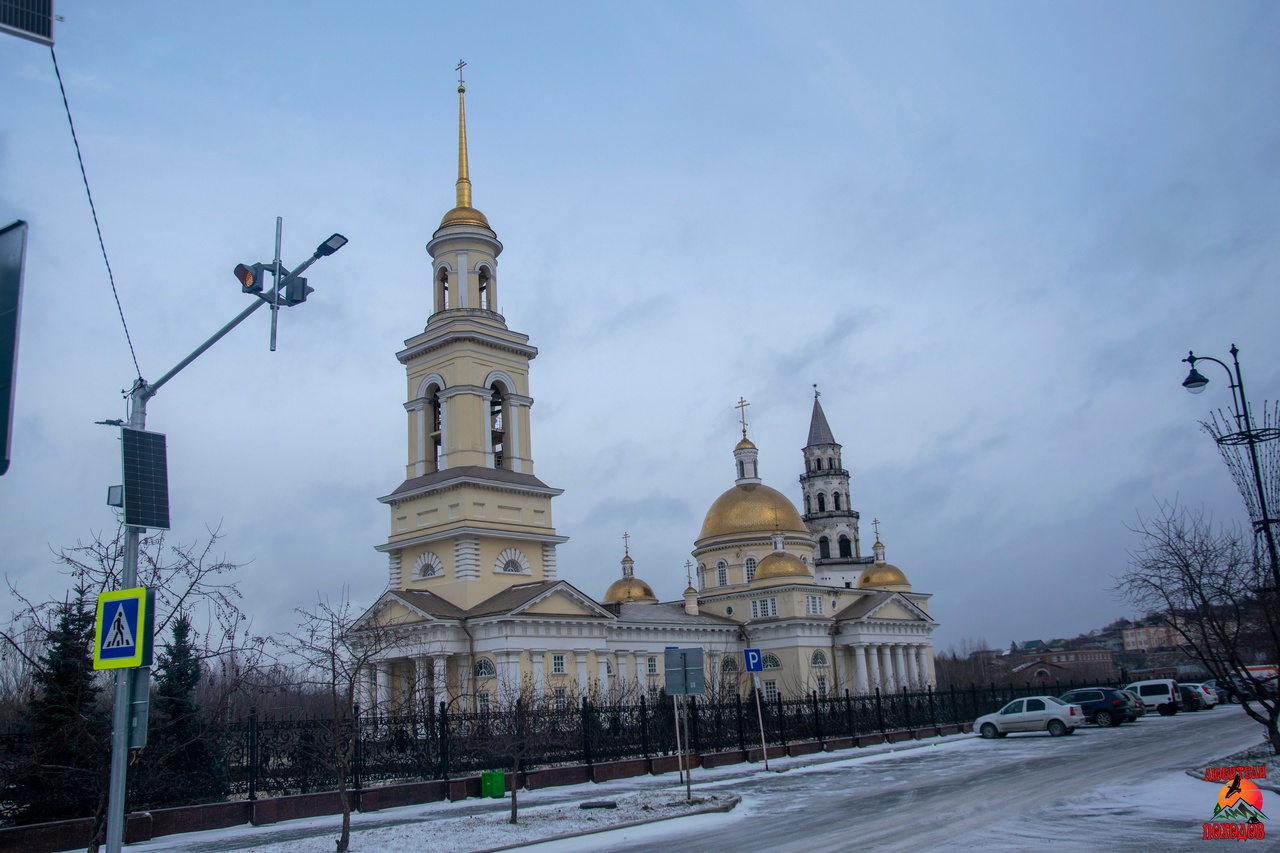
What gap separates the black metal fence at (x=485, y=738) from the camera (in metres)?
20.6

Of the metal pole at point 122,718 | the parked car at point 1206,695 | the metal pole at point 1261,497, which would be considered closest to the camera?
the metal pole at point 122,718

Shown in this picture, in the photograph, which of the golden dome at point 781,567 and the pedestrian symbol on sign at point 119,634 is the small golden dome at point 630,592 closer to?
the golden dome at point 781,567

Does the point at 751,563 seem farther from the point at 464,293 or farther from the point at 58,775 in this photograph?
the point at 58,775

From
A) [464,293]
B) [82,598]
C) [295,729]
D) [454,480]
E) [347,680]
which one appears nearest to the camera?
[82,598]

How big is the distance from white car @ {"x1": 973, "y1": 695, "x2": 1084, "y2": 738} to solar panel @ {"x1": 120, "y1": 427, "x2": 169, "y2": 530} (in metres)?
29.8

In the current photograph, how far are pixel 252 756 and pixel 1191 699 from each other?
138 feet

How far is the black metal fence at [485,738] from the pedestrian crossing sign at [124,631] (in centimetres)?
507

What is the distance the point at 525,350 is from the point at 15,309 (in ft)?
143

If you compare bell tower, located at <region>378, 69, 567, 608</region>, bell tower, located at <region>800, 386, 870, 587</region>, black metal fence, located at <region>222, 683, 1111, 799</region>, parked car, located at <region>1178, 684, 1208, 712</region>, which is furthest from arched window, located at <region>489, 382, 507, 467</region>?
bell tower, located at <region>800, 386, 870, 587</region>

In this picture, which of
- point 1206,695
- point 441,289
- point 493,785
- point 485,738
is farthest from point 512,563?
point 1206,695

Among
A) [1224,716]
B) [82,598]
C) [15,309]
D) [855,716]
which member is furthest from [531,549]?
[15,309]

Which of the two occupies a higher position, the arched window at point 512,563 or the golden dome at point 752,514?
the golden dome at point 752,514

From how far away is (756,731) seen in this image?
3216cm

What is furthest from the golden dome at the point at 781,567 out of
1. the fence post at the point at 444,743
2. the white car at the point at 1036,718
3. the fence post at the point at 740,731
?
the fence post at the point at 444,743
